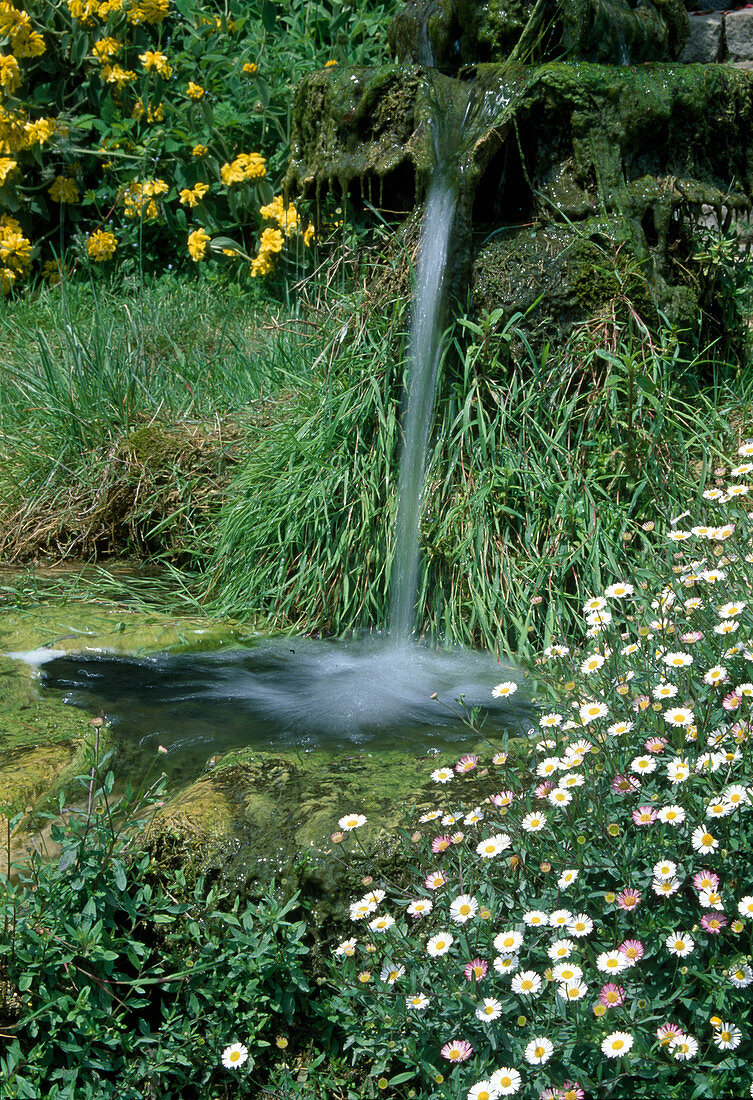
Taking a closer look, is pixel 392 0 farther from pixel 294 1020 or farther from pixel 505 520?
pixel 294 1020

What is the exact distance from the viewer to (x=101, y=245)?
22.1ft

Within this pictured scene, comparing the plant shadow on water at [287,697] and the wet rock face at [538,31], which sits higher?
the wet rock face at [538,31]

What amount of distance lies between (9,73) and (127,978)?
6013 millimetres

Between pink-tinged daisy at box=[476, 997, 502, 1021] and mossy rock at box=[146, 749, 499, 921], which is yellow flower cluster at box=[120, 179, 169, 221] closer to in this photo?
mossy rock at box=[146, 749, 499, 921]

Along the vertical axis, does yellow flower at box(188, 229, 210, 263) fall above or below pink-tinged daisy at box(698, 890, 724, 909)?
above

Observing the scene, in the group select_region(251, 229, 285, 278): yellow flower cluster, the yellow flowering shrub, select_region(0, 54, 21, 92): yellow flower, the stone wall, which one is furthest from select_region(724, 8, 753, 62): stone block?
select_region(0, 54, 21, 92): yellow flower

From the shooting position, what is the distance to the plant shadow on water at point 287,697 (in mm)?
2768

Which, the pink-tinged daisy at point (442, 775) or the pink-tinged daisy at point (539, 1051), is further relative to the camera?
the pink-tinged daisy at point (442, 775)

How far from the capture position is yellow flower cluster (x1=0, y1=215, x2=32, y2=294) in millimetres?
6664

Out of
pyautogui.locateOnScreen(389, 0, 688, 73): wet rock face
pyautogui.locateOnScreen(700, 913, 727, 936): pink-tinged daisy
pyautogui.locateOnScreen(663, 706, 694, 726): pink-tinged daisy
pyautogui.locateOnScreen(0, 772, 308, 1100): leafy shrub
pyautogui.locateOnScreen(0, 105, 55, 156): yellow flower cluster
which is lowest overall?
pyautogui.locateOnScreen(0, 772, 308, 1100): leafy shrub

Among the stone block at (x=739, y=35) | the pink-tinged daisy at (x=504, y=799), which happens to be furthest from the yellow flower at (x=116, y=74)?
the pink-tinged daisy at (x=504, y=799)

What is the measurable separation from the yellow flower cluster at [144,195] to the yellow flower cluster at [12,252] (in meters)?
0.70

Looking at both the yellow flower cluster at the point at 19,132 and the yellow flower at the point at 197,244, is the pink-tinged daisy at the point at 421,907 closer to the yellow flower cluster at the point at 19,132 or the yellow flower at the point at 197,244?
the yellow flower at the point at 197,244

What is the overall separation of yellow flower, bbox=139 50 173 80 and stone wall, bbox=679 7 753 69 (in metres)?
3.29
